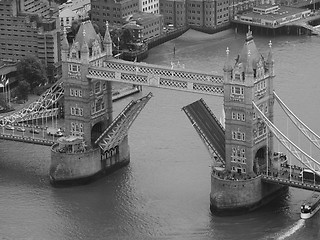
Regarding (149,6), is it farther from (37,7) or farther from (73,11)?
(37,7)

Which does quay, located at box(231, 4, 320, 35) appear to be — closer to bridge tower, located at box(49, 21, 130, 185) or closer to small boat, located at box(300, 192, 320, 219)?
bridge tower, located at box(49, 21, 130, 185)

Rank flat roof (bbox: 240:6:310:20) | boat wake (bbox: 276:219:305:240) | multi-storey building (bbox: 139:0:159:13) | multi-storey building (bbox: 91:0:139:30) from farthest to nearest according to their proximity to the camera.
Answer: flat roof (bbox: 240:6:310:20), multi-storey building (bbox: 139:0:159:13), multi-storey building (bbox: 91:0:139:30), boat wake (bbox: 276:219:305:240)

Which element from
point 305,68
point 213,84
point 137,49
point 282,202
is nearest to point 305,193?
point 282,202

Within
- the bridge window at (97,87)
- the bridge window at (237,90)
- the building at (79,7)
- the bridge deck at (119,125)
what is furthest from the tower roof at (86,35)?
the building at (79,7)

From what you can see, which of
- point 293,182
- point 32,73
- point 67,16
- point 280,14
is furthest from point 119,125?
point 280,14

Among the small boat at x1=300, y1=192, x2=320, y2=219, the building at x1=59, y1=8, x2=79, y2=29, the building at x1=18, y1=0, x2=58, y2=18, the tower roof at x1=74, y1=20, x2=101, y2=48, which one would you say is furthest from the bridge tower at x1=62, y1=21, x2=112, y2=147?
the building at x1=59, y1=8, x2=79, y2=29

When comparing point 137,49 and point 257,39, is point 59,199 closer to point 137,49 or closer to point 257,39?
point 137,49
